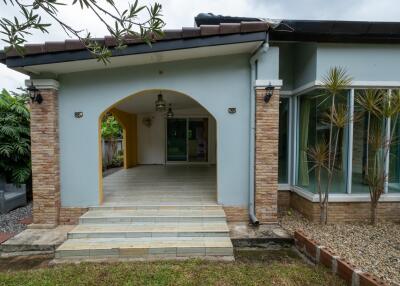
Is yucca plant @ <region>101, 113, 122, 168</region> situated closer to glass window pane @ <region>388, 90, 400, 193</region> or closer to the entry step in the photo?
the entry step

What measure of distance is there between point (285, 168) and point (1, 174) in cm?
842

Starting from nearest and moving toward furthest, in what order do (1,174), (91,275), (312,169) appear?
(91,275)
(312,169)
(1,174)

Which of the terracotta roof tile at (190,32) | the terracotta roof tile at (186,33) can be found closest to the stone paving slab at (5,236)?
the terracotta roof tile at (186,33)

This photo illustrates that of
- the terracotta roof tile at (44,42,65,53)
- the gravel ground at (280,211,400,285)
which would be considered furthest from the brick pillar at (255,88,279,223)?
the terracotta roof tile at (44,42,65,53)

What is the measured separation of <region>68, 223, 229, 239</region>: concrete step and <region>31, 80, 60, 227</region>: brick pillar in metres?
1.10

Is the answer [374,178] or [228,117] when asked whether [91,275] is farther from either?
[374,178]

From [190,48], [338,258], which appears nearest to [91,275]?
[338,258]

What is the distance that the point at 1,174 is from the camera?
7.54 metres

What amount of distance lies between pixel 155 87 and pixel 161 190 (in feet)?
9.60

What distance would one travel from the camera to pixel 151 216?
5227 mm

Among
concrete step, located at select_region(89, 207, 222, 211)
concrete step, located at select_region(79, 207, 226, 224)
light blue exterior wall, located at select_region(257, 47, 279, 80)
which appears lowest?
concrete step, located at select_region(79, 207, 226, 224)

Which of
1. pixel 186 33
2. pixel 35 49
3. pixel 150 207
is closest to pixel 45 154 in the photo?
pixel 35 49

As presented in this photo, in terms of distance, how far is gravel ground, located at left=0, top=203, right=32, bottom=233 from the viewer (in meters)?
5.60

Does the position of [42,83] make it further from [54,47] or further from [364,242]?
[364,242]
